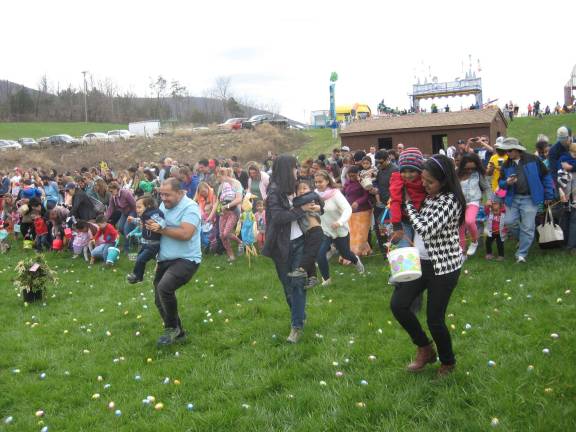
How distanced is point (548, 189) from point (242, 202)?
556 cm

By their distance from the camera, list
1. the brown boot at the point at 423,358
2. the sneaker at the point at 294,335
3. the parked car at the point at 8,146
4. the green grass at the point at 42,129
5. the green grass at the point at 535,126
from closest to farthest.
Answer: the brown boot at the point at 423,358
the sneaker at the point at 294,335
the green grass at the point at 535,126
the parked car at the point at 8,146
the green grass at the point at 42,129

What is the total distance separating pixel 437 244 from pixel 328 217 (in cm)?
412

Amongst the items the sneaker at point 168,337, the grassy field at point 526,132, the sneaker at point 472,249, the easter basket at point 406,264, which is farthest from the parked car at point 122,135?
the easter basket at point 406,264

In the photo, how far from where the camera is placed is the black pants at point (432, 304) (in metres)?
4.20

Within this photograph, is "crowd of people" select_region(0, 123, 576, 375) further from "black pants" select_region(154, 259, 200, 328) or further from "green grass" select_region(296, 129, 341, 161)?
"green grass" select_region(296, 129, 341, 161)

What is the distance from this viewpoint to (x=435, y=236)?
419 cm

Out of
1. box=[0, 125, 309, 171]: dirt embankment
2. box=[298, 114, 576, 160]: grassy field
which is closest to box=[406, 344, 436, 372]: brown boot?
box=[298, 114, 576, 160]: grassy field

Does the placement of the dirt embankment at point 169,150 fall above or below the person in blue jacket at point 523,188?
above

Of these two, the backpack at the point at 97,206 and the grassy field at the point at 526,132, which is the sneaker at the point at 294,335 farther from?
the grassy field at the point at 526,132

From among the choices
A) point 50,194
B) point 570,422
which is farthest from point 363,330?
point 50,194

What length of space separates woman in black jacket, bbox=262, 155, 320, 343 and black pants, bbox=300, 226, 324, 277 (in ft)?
0.18

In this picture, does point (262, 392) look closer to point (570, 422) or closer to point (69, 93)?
point (570, 422)

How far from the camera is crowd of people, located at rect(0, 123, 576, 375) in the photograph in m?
4.29

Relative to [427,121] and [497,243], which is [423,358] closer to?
[497,243]
